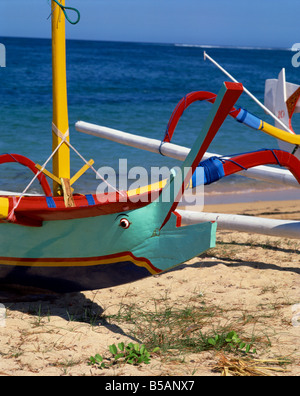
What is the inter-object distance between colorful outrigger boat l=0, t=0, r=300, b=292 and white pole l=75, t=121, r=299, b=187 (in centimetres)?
161

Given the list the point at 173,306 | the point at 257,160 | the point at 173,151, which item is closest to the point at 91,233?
the point at 173,306

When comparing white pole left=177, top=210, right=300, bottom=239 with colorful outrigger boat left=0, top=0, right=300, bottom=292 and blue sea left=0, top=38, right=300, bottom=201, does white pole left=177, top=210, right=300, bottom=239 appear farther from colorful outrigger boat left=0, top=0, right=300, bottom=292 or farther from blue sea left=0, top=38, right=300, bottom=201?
blue sea left=0, top=38, right=300, bottom=201

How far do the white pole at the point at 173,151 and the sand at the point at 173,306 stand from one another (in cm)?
74

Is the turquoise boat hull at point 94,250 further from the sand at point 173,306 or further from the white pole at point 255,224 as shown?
the white pole at point 255,224

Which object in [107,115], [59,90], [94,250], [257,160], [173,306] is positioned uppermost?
[107,115]

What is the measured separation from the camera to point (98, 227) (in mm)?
3631

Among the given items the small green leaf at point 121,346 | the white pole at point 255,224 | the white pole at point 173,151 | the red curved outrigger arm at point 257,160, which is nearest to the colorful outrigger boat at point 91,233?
the small green leaf at point 121,346

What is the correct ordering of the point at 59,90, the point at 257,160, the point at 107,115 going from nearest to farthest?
1. the point at 59,90
2. the point at 257,160
3. the point at 107,115

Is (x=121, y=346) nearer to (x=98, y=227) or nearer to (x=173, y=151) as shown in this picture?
(x=98, y=227)

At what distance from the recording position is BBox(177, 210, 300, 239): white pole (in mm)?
4889

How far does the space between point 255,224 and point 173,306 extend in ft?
4.35

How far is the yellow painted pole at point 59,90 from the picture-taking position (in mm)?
4023

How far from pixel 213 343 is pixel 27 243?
149 cm
